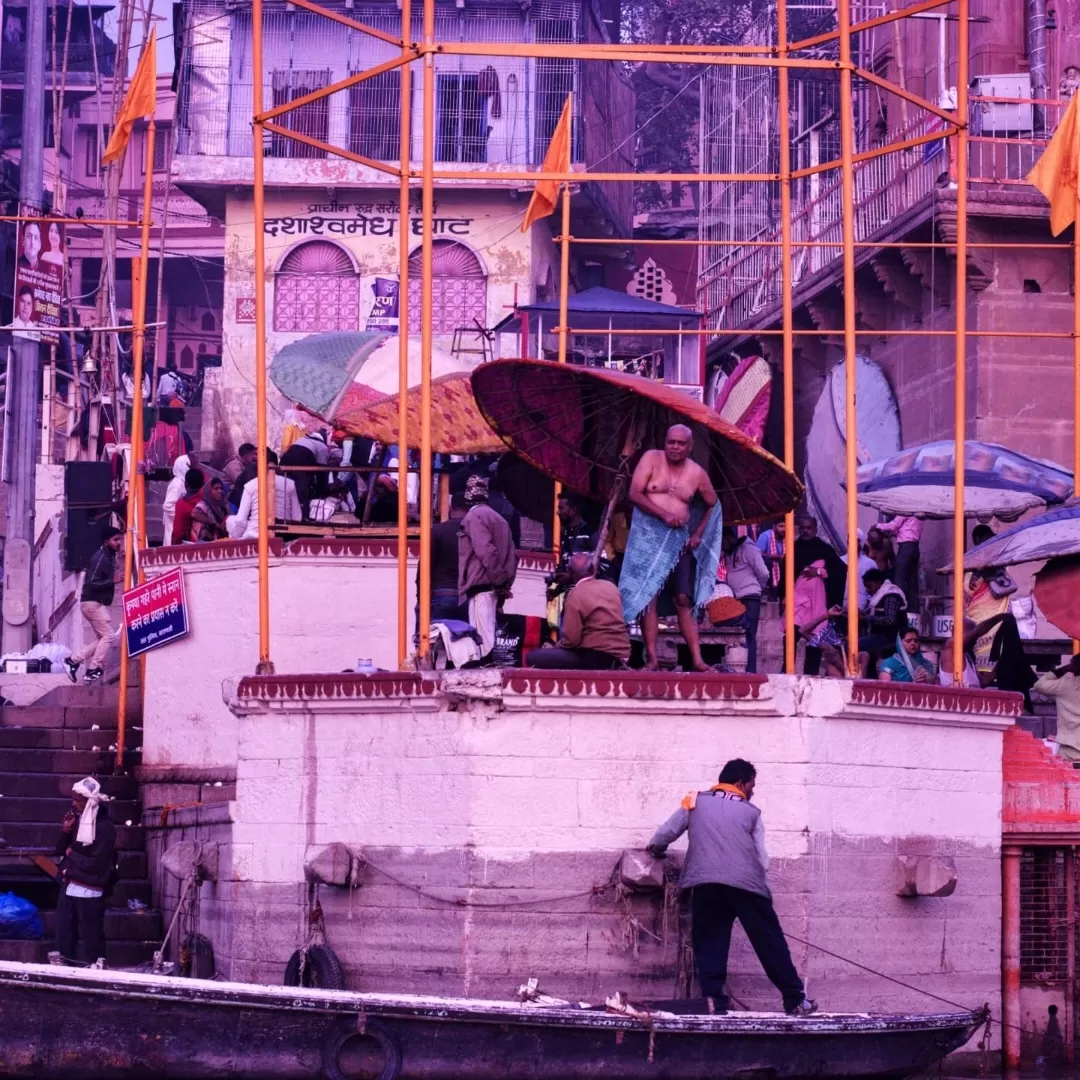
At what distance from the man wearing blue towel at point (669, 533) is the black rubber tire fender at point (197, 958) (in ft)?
10.1

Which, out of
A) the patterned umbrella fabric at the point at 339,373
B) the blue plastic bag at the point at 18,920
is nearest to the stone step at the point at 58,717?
the blue plastic bag at the point at 18,920

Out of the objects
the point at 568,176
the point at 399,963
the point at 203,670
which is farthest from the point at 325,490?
the point at 399,963

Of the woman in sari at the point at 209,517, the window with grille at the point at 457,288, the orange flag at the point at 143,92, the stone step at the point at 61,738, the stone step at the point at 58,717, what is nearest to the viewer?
the orange flag at the point at 143,92

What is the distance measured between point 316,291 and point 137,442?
58.5 feet

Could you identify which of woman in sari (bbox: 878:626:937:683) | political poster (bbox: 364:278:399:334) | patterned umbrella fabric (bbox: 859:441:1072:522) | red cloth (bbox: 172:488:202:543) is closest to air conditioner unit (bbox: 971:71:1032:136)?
patterned umbrella fabric (bbox: 859:441:1072:522)

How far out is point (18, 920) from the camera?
1289 centimetres

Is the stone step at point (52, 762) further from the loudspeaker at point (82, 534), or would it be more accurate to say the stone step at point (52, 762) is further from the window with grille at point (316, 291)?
the window with grille at point (316, 291)

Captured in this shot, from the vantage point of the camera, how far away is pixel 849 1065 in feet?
31.6

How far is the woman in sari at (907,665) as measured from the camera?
14.3 m

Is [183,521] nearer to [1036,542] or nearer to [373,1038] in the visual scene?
[1036,542]

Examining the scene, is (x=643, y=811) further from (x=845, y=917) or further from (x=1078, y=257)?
(x=1078, y=257)

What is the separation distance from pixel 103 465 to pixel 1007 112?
431 inches

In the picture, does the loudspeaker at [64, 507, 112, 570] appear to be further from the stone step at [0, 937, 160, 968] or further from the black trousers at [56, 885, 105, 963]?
the black trousers at [56, 885, 105, 963]

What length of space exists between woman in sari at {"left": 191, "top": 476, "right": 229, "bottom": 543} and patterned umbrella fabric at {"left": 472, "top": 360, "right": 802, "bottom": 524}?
4.93 metres
